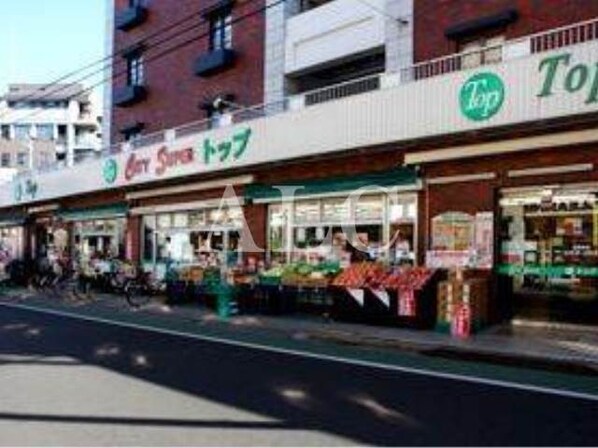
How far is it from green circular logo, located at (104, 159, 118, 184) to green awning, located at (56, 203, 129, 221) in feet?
4.11

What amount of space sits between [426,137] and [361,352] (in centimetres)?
550

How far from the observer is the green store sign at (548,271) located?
708 inches

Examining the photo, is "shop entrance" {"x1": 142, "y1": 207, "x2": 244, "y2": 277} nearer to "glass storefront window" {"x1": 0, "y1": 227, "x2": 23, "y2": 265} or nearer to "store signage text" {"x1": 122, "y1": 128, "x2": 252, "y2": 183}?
"store signage text" {"x1": 122, "y1": 128, "x2": 252, "y2": 183}

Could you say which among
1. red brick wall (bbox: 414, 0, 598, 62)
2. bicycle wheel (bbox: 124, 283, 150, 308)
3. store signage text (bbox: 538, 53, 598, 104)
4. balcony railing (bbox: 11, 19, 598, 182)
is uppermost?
red brick wall (bbox: 414, 0, 598, 62)

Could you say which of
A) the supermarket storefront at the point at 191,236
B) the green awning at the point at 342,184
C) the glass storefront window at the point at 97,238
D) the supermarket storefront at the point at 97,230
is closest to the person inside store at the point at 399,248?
the green awning at the point at 342,184

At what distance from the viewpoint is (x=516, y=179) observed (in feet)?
62.5

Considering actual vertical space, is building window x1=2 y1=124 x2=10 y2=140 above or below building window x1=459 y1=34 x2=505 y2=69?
above

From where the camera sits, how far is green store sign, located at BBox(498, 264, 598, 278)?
1798 centimetres

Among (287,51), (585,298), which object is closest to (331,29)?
(287,51)

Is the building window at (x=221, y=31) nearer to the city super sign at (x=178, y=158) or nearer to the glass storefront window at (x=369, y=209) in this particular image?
the city super sign at (x=178, y=158)

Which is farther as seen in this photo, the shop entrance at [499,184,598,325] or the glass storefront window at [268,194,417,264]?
the glass storefront window at [268,194,417,264]

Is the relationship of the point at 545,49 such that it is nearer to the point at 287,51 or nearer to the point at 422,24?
the point at 422,24

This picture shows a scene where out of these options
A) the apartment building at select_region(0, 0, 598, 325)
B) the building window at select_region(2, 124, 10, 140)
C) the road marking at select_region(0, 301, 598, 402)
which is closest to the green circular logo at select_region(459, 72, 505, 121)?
the apartment building at select_region(0, 0, 598, 325)

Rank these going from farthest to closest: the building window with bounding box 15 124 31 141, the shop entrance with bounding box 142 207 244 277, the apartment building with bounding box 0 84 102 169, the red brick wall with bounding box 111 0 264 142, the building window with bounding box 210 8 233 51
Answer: the building window with bounding box 15 124 31 141 < the apartment building with bounding box 0 84 102 169 < the building window with bounding box 210 8 233 51 < the red brick wall with bounding box 111 0 264 142 < the shop entrance with bounding box 142 207 244 277
